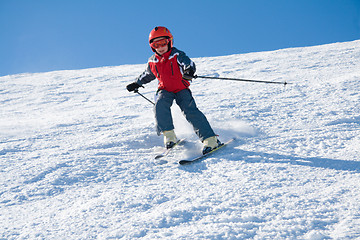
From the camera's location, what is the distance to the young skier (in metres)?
3.19

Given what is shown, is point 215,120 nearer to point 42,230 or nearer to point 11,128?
point 42,230

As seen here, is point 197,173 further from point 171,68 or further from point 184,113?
point 171,68

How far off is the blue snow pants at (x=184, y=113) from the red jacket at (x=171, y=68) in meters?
0.08

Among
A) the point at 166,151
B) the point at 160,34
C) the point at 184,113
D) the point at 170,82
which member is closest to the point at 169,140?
the point at 166,151

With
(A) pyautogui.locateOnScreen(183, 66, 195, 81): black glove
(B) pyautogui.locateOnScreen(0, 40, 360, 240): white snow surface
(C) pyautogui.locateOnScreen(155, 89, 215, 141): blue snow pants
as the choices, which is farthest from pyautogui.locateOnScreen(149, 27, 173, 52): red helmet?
(B) pyautogui.locateOnScreen(0, 40, 360, 240): white snow surface

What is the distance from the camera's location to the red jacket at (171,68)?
333cm

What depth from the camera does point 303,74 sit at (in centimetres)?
654

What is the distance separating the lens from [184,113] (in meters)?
3.30

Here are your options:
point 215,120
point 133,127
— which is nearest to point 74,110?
point 133,127

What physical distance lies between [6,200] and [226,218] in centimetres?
158

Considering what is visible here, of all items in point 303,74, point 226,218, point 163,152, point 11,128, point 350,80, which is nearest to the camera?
point 226,218

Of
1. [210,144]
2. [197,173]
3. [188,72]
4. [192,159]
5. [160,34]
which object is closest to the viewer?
[197,173]

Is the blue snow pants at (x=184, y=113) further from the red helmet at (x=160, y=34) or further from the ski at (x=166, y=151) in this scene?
the red helmet at (x=160, y=34)

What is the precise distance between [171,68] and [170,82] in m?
0.16
